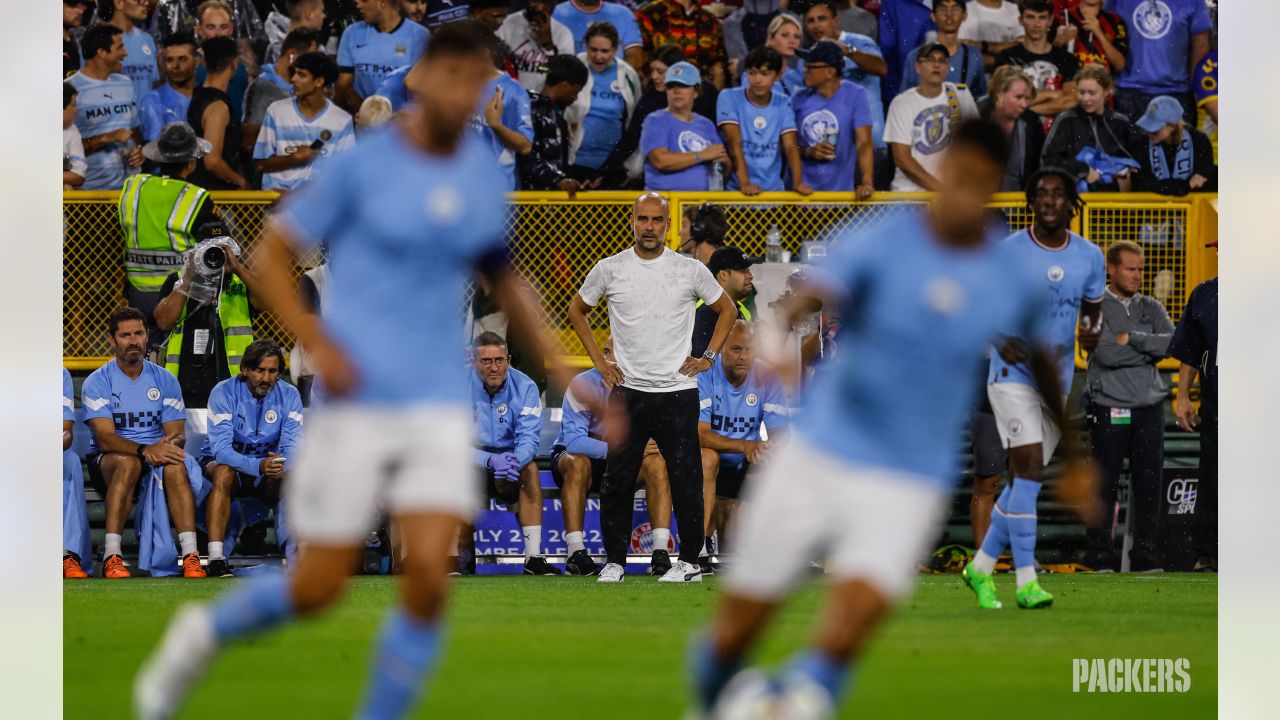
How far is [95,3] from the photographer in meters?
10.2

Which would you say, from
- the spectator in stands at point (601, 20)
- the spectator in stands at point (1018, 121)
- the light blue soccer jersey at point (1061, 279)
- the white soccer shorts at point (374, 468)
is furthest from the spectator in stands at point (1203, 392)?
the white soccer shorts at point (374, 468)

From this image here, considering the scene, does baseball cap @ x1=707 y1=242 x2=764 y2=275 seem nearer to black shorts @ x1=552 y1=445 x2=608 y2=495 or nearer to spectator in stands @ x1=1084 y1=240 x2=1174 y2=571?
black shorts @ x1=552 y1=445 x2=608 y2=495

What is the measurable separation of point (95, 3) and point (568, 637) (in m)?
5.08

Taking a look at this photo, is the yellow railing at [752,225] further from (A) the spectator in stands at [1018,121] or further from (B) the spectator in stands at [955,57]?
(B) the spectator in stands at [955,57]

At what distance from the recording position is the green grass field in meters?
6.09

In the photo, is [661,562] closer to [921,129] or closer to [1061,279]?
[1061,279]

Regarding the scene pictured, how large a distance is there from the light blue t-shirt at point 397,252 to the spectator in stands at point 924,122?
6342mm

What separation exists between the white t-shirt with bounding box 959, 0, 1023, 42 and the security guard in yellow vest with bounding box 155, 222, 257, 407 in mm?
5055

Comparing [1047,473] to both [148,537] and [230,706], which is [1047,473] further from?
[230,706]

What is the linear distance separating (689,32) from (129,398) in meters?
4.49

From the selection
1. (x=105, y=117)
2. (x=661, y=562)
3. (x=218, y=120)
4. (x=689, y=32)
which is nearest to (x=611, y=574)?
(x=661, y=562)

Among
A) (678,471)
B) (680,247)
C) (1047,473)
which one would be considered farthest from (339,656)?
(1047,473)

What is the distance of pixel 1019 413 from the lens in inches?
324

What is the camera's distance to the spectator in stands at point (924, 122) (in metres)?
11.0
